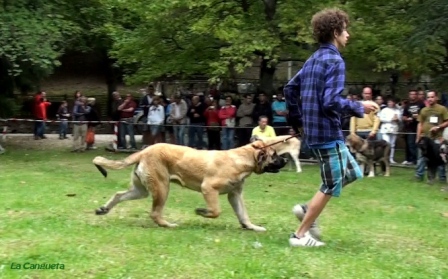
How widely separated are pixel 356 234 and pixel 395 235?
53cm

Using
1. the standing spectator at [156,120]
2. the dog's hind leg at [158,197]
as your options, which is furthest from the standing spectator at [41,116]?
the dog's hind leg at [158,197]

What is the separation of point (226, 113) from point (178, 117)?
156 cm

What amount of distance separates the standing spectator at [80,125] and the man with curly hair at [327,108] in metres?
16.8

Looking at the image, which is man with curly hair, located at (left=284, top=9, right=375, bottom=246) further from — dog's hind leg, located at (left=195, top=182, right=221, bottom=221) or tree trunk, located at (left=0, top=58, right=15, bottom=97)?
tree trunk, located at (left=0, top=58, right=15, bottom=97)

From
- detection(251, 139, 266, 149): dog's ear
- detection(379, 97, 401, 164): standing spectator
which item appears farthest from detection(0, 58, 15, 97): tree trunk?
detection(251, 139, 266, 149): dog's ear

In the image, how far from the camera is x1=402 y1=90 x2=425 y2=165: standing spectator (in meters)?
18.2

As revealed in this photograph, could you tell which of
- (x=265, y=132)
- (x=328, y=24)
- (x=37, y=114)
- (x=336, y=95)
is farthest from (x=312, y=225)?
(x=37, y=114)

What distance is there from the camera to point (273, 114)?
64.9 feet

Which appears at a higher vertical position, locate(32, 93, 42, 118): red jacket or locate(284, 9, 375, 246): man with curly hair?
locate(284, 9, 375, 246): man with curly hair

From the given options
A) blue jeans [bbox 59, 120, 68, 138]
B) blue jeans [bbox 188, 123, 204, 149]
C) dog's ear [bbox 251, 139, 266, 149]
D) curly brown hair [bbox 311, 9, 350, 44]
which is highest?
curly brown hair [bbox 311, 9, 350, 44]

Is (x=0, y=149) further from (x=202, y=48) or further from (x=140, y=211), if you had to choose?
(x=140, y=211)

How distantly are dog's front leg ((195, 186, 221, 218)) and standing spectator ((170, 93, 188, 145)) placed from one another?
12.4m

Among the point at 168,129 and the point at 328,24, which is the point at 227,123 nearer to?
the point at 168,129

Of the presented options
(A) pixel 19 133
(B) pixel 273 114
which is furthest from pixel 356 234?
(A) pixel 19 133
